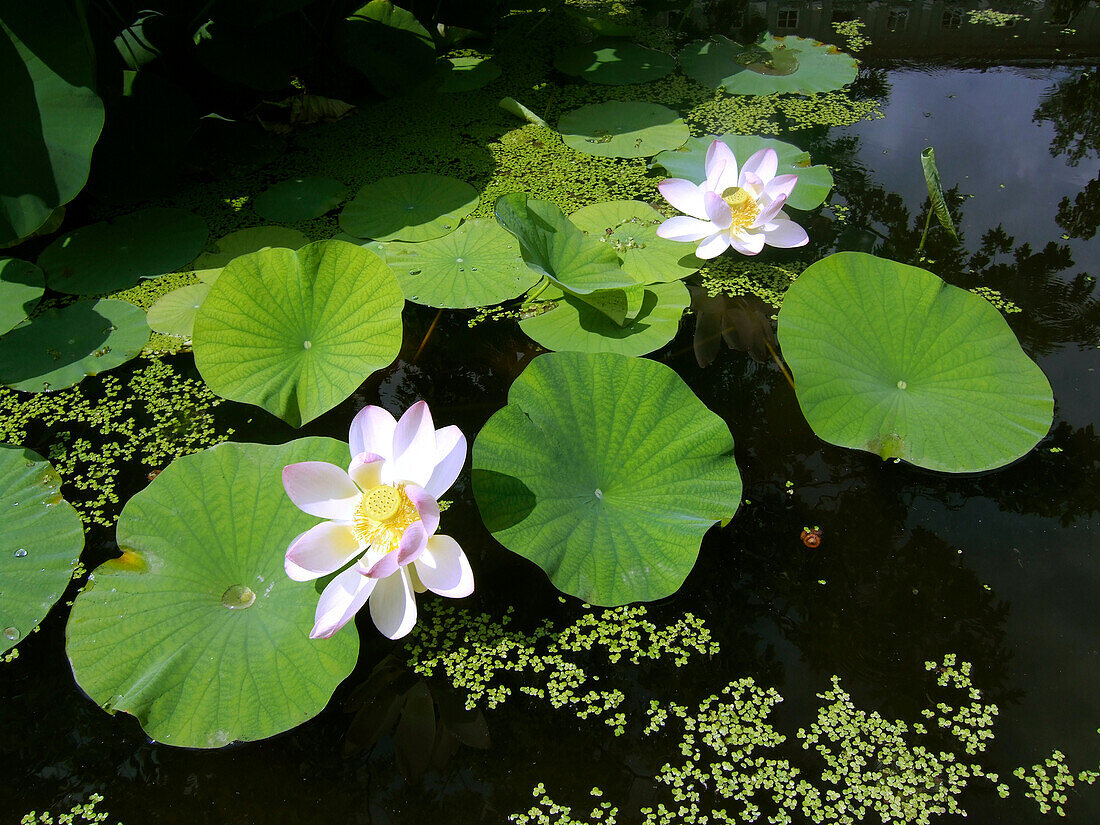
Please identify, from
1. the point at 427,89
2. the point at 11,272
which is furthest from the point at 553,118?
the point at 11,272

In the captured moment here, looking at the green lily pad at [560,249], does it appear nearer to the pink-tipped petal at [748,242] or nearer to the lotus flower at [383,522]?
the pink-tipped petal at [748,242]

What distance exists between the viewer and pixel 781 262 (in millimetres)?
2312

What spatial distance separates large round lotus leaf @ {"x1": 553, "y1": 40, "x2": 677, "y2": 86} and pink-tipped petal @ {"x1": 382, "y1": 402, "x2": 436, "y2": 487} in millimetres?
2407

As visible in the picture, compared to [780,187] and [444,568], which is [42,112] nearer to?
[444,568]

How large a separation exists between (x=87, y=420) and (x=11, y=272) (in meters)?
0.71

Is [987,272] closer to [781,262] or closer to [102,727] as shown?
[781,262]

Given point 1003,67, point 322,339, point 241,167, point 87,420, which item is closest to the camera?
point 322,339

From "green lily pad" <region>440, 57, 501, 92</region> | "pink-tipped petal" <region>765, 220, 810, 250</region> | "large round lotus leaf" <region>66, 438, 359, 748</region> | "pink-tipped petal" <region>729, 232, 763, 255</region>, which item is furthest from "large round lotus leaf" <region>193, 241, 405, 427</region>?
"green lily pad" <region>440, 57, 501, 92</region>

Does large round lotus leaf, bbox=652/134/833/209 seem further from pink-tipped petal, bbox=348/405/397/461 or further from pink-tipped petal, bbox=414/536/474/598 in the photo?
pink-tipped petal, bbox=414/536/474/598

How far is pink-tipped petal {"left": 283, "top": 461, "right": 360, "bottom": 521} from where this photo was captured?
1253 mm

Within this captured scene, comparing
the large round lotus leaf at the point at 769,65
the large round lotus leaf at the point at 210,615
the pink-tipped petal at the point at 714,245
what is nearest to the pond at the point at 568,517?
the large round lotus leaf at the point at 210,615

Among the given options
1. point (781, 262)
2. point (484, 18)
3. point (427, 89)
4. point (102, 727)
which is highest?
point (484, 18)

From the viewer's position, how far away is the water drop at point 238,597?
133 centimetres

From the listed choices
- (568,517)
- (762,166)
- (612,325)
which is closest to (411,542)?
(568,517)
